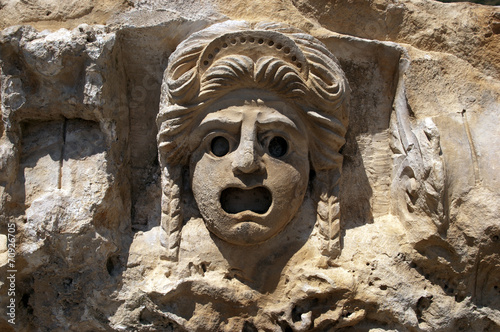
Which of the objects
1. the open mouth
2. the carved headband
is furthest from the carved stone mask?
the carved headband

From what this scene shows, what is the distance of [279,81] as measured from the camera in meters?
2.17

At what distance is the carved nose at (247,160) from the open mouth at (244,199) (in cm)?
12

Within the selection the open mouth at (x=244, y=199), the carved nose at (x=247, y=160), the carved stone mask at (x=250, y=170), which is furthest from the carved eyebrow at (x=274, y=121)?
the open mouth at (x=244, y=199)

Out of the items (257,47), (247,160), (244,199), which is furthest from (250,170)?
(257,47)

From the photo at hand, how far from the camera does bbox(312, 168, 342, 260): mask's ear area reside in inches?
89.4

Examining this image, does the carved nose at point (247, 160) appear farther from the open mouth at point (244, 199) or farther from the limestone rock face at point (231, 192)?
the open mouth at point (244, 199)

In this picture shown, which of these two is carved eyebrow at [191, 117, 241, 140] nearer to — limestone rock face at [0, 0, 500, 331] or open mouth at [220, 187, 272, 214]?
limestone rock face at [0, 0, 500, 331]

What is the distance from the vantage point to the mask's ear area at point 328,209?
2270 mm

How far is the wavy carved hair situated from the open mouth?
0.24 m

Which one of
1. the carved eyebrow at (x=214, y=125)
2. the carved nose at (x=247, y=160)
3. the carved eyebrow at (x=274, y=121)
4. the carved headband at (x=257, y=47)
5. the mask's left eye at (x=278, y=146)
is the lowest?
the carved nose at (x=247, y=160)

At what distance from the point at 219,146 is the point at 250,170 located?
24cm

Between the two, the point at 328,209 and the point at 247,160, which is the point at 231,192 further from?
the point at 328,209

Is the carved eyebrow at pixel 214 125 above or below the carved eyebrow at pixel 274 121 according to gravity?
below

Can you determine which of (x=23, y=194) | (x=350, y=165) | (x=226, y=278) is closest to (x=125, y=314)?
(x=226, y=278)
